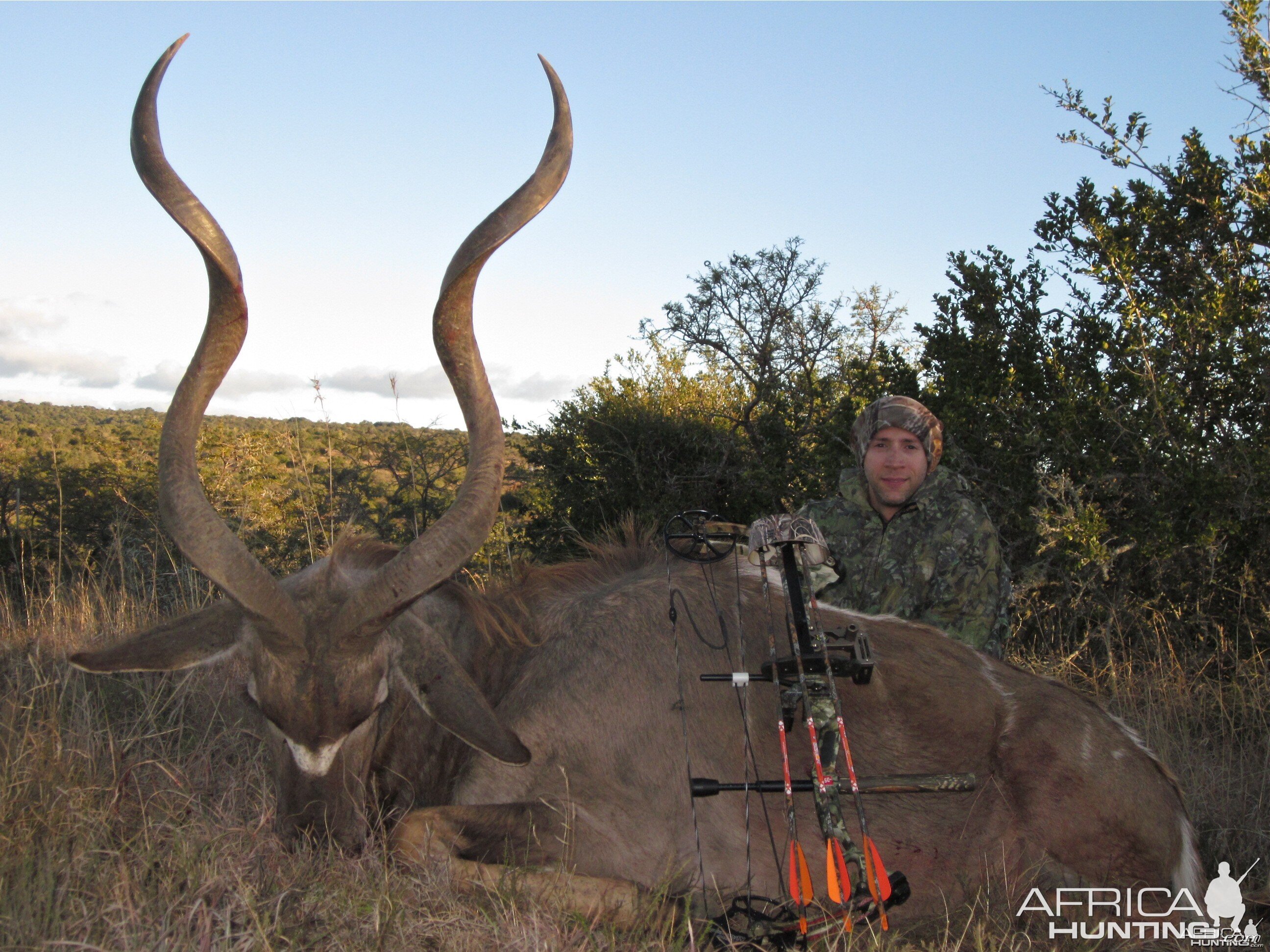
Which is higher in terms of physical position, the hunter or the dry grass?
the hunter

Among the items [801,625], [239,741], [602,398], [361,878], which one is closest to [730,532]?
[801,625]

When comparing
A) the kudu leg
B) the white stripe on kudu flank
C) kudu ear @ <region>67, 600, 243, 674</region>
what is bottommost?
the kudu leg

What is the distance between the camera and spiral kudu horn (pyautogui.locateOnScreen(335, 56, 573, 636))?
3.20 m

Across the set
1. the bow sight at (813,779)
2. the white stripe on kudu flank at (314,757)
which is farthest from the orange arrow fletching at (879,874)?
the white stripe on kudu flank at (314,757)

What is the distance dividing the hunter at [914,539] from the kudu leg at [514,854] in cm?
214

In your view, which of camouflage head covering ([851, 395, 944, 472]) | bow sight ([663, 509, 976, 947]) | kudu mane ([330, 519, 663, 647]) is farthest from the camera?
camouflage head covering ([851, 395, 944, 472])

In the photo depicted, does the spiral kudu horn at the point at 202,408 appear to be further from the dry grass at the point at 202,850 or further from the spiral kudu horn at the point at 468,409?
the dry grass at the point at 202,850

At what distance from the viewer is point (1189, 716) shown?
546 centimetres

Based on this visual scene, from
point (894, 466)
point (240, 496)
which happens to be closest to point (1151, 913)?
point (894, 466)

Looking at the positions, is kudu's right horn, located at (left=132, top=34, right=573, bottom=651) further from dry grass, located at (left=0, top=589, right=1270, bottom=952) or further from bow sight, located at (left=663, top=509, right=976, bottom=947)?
bow sight, located at (left=663, top=509, right=976, bottom=947)

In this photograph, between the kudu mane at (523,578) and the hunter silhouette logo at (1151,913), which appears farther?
the kudu mane at (523,578)

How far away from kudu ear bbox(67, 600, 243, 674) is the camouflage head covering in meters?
3.25

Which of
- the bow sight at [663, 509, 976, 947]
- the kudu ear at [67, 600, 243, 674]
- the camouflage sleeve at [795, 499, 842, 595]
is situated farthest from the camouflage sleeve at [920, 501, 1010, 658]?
the kudu ear at [67, 600, 243, 674]

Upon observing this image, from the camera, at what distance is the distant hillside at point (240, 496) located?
28.2ft
